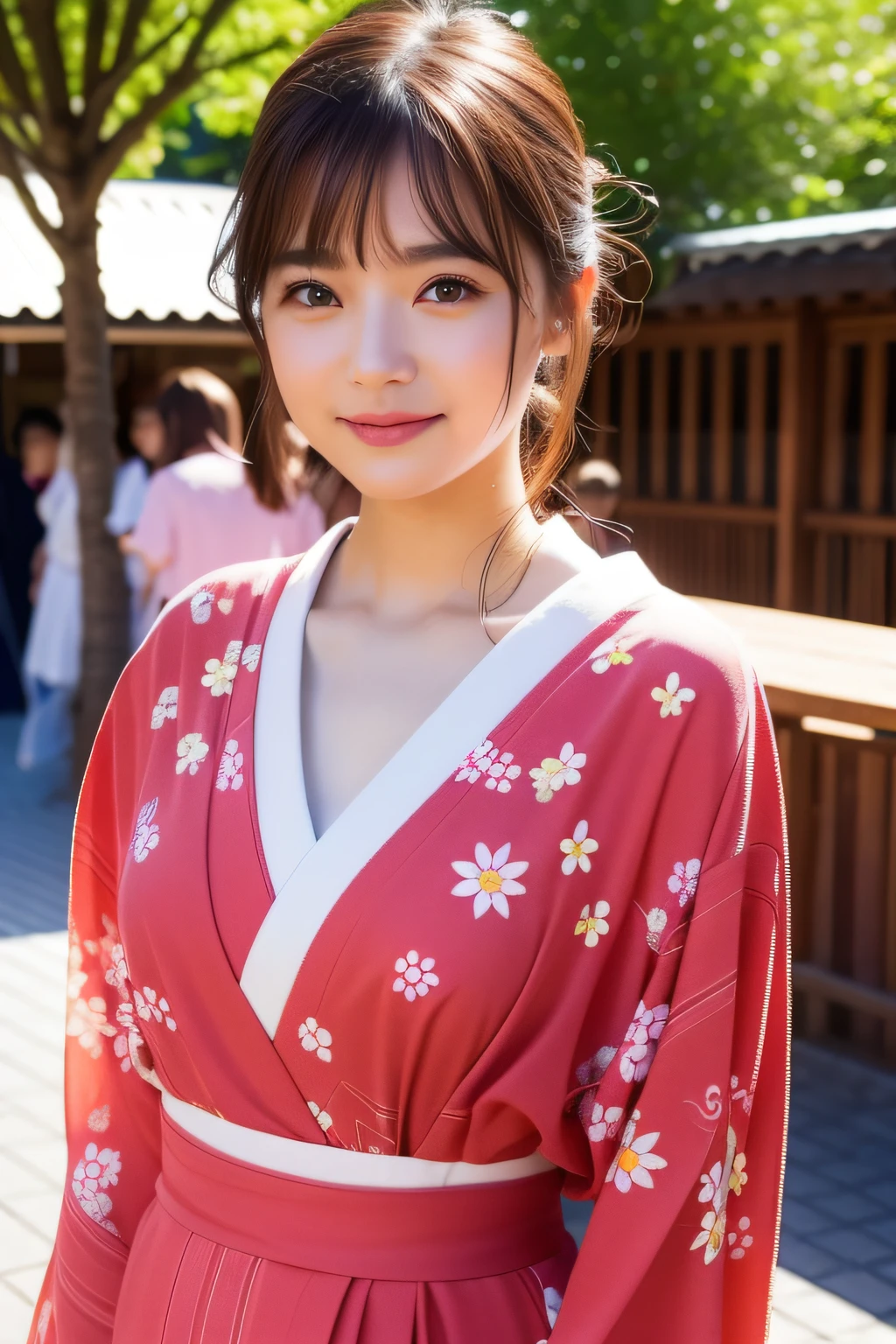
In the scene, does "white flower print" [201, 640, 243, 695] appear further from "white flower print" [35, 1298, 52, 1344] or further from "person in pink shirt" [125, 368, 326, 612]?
"person in pink shirt" [125, 368, 326, 612]

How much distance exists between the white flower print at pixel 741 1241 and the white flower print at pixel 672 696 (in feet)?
1.39

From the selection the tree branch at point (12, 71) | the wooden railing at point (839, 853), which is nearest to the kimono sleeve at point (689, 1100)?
the wooden railing at point (839, 853)

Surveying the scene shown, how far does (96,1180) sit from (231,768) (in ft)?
1.54

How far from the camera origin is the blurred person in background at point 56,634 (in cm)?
828

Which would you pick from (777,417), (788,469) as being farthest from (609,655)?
(777,417)

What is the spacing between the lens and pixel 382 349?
130 centimetres

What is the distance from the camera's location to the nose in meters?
1.29

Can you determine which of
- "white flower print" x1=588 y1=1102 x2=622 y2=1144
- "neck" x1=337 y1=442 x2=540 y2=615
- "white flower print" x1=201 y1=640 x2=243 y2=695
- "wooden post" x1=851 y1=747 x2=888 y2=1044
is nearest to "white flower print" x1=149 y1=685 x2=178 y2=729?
"white flower print" x1=201 y1=640 x2=243 y2=695

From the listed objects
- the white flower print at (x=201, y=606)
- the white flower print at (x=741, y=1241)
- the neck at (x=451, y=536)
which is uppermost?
the neck at (x=451, y=536)

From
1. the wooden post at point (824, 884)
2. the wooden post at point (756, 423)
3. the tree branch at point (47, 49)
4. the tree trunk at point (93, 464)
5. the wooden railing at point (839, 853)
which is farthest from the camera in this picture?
the wooden post at point (756, 423)

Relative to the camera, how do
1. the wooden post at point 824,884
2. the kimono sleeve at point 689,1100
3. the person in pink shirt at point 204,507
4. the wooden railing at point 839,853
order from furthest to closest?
the person in pink shirt at point 204,507 < the wooden post at point 824,884 < the wooden railing at point 839,853 < the kimono sleeve at point 689,1100

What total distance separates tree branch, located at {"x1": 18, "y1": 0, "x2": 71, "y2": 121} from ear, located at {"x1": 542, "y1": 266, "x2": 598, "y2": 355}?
6.11 m

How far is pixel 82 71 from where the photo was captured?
7.13 m

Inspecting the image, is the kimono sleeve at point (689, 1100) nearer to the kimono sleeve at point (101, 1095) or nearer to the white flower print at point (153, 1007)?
the white flower print at point (153, 1007)
